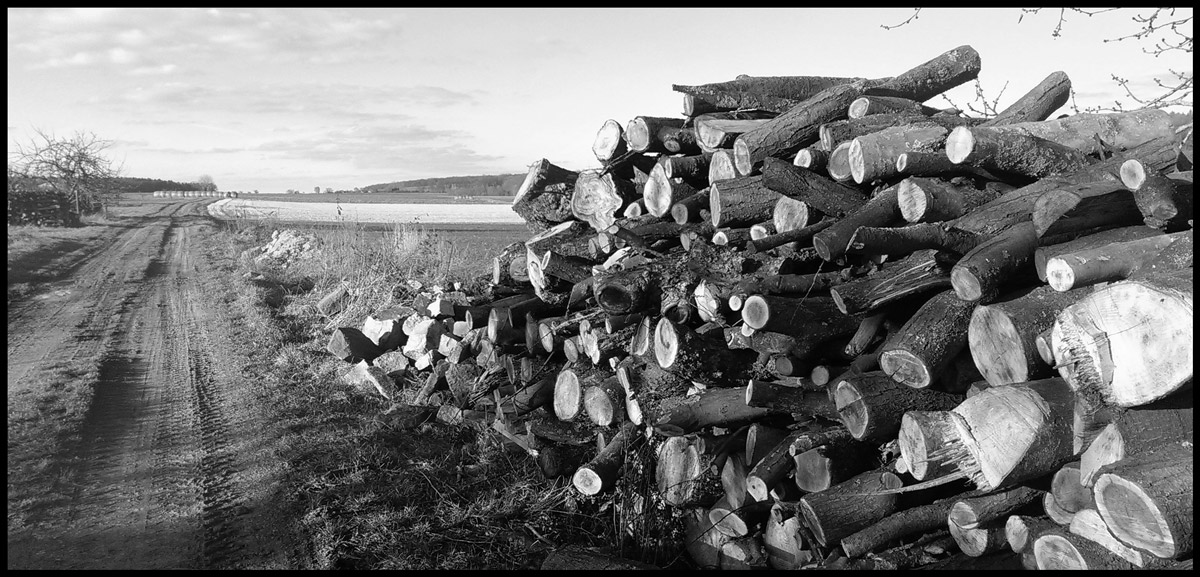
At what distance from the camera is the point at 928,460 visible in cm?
304

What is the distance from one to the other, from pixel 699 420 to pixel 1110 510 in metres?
2.07

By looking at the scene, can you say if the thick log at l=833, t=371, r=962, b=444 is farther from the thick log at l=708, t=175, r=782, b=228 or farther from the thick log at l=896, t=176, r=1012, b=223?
the thick log at l=708, t=175, r=782, b=228

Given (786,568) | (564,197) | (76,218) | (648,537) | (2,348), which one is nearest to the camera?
(786,568)

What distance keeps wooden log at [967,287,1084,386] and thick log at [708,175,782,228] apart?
1830 millimetres

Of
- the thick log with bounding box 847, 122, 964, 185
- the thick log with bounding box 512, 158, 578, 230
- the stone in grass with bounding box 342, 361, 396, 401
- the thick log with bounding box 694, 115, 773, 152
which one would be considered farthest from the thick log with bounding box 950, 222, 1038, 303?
the stone in grass with bounding box 342, 361, 396, 401

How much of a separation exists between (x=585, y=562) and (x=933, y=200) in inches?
105

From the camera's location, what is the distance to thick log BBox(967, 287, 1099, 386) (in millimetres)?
2822

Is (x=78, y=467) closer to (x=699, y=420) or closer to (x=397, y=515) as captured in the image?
(x=397, y=515)

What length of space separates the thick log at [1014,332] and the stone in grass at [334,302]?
8.58 metres

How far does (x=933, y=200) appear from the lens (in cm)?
372

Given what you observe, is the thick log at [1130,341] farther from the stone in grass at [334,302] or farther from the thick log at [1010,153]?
the stone in grass at [334,302]

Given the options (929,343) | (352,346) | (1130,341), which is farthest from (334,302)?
(1130,341)

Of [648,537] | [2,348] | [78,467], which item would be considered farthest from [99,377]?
[648,537]

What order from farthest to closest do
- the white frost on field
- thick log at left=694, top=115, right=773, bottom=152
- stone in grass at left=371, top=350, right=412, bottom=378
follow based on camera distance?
the white frost on field < stone in grass at left=371, top=350, right=412, bottom=378 < thick log at left=694, top=115, right=773, bottom=152
